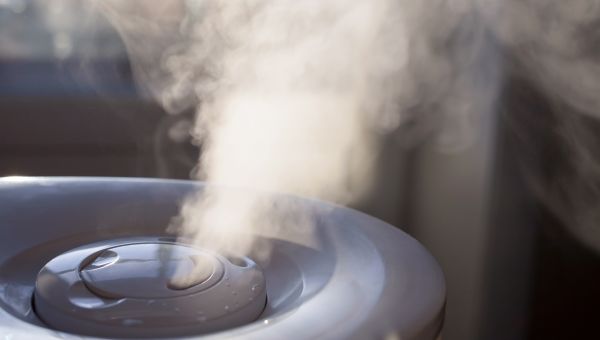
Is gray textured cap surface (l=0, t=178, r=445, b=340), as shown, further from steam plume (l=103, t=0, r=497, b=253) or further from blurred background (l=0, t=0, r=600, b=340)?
blurred background (l=0, t=0, r=600, b=340)

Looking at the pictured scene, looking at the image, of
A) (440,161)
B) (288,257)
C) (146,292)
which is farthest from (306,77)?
(146,292)

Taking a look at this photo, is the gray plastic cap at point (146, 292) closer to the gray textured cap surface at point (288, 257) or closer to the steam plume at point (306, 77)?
the gray textured cap surface at point (288, 257)

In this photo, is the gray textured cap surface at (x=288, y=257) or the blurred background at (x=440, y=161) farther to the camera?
the blurred background at (x=440, y=161)

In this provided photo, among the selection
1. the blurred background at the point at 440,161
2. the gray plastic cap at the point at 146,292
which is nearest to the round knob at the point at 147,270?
the gray plastic cap at the point at 146,292

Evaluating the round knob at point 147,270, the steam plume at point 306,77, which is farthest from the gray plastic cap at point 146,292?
the steam plume at point 306,77

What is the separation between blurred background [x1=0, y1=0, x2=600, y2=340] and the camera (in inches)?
33.6

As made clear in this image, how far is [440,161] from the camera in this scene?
3.55 ft

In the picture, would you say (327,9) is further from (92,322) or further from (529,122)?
(92,322)

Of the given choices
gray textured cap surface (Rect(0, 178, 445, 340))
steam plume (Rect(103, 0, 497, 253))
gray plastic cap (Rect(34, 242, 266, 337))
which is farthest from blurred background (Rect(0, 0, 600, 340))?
gray plastic cap (Rect(34, 242, 266, 337))

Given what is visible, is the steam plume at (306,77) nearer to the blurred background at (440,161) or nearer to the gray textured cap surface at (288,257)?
the blurred background at (440,161)

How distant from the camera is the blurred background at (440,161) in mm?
853

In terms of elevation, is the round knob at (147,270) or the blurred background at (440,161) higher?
the round knob at (147,270)

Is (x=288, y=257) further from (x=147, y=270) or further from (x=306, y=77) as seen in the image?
(x=306, y=77)

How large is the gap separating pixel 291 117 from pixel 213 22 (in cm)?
20
